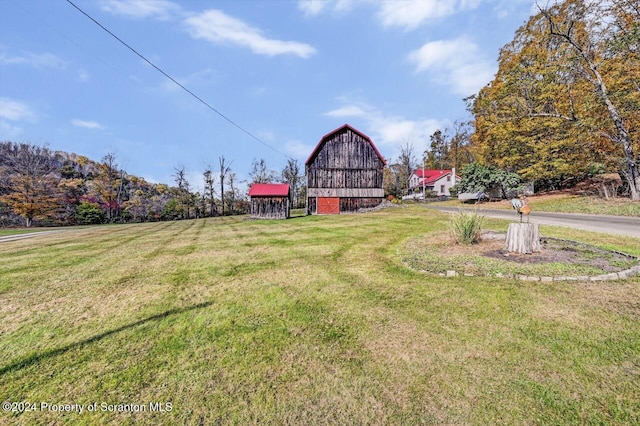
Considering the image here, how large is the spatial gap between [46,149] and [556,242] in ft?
192

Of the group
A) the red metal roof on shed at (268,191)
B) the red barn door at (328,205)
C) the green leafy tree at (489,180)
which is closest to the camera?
the red metal roof on shed at (268,191)

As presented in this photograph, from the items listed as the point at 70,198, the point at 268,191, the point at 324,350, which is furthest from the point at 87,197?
the point at 324,350

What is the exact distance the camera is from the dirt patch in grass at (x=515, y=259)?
5.86 metres

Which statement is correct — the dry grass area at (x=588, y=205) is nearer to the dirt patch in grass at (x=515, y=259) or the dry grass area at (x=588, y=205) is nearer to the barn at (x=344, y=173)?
the dirt patch in grass at (x=515, y=259)

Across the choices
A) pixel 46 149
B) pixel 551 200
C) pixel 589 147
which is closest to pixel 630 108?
pixel 589 147

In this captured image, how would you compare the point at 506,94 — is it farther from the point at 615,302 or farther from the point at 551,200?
the point at 615,302

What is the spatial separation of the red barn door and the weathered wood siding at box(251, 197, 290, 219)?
3599mm

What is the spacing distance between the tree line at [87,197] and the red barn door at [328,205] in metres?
22.8

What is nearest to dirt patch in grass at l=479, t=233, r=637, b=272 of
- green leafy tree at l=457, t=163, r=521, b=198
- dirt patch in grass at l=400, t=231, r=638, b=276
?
dirt patch in grass at l=400, t=231, r=638, b=276

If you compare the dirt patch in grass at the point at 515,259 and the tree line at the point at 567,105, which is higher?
the tree line at the point at 567,105

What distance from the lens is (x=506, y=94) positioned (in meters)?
25.5

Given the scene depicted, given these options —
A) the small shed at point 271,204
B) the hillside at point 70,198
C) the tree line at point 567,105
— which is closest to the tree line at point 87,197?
the hillside at point 70,198

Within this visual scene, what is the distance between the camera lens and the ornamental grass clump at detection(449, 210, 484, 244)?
8695 millimetres

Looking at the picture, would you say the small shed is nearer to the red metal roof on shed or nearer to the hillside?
the red metal roof on shed
